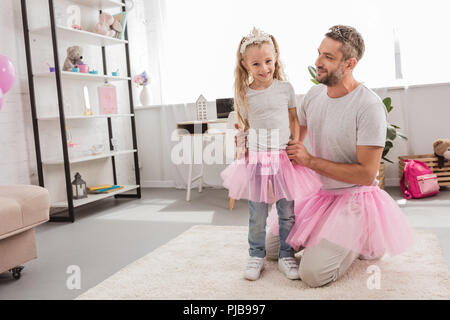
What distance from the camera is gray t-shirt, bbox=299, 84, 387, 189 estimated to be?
1.68 meters

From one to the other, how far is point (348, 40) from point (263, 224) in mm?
869

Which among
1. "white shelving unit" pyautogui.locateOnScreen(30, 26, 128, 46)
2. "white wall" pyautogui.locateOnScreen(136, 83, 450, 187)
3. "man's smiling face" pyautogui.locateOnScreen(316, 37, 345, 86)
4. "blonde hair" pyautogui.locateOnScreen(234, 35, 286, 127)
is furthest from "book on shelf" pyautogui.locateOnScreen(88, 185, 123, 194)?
"man's smiling face" pyautogui.locateOnScreen(316, 37, 345, 86)

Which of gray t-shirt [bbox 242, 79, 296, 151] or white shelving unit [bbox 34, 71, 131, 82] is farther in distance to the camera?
white shelving unit [bbox 34, 71, 131, 82]

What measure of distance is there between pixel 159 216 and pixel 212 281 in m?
1.49

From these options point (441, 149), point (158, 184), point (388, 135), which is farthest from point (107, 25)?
point (441, 149)

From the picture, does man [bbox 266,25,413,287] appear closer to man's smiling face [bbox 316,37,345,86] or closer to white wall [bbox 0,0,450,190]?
man's smiling face [bbox 316,37,345,86]

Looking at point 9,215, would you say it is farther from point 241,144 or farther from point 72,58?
point 72,58

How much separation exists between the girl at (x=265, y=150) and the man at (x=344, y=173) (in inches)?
2.9

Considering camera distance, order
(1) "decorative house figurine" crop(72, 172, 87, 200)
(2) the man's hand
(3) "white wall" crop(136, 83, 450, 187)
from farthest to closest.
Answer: (3) "white wall" crop(136, 83, 450, 187)
(1) "decorative house figurine" crop(72, 172, 87, 200)
(2) the man's hand

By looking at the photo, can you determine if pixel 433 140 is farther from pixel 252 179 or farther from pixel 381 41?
pixel 252 179

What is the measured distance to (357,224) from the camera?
5.66ft

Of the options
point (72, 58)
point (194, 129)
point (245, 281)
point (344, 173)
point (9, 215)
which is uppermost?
point (72, 58)

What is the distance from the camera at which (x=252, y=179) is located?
1.83 meters
